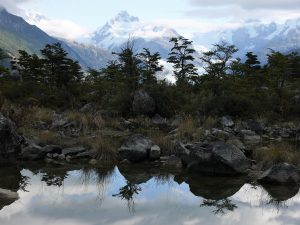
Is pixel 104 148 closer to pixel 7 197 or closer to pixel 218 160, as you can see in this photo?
pixel 218 160

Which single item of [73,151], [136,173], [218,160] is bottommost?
[136,173]

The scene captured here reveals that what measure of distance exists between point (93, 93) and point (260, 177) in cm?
2181

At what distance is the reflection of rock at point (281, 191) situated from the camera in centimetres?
1104

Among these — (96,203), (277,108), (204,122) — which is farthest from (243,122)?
(96,203)

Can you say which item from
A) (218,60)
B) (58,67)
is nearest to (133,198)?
(58,67)

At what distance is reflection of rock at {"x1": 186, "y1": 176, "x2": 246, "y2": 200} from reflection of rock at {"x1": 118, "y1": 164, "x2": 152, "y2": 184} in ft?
4.06

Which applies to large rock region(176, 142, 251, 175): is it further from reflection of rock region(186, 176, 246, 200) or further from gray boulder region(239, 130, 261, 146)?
gray boulder region(239, 130, 261, 146)

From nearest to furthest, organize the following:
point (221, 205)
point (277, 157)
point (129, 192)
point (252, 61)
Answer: point (221, 205)
point (129, 192)
point (277, 157)
point (252, 61)

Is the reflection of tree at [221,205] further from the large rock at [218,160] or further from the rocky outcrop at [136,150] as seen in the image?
the rocky outcrop at [136,150]

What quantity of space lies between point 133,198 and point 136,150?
3869mm

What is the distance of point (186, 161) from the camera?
13961mm

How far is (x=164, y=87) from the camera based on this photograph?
27.2 m

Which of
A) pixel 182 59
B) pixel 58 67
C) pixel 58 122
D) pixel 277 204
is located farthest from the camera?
pixel 182 59

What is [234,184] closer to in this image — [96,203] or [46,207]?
[96,203]
